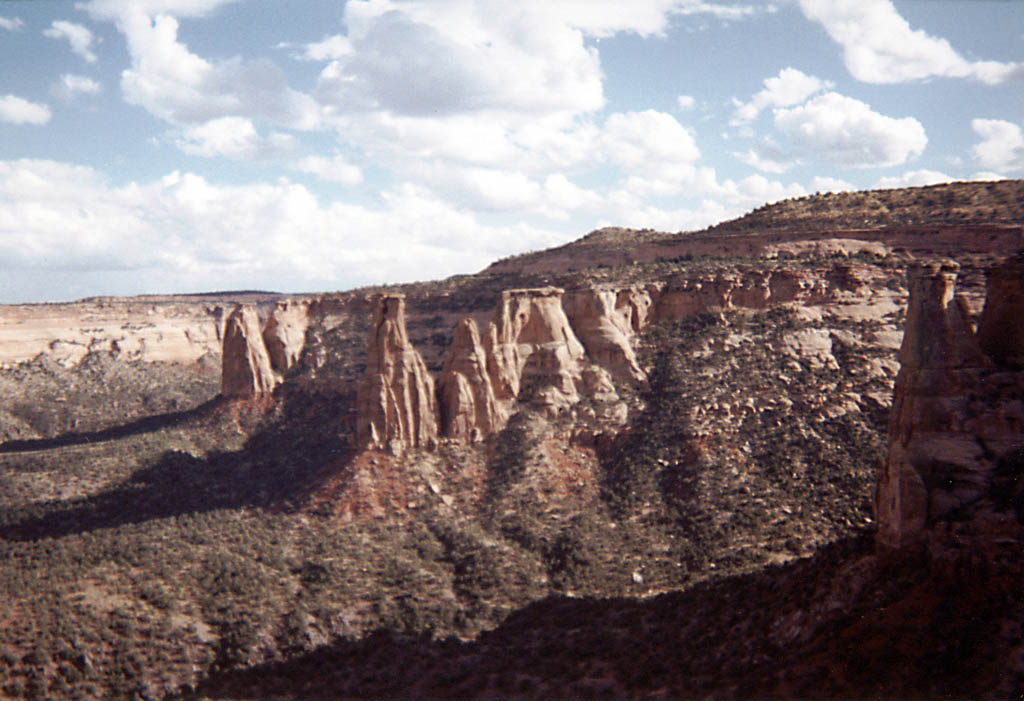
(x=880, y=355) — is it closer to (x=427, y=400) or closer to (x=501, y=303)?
(x=501, y=303)

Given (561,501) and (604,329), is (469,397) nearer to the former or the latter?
(561,501)

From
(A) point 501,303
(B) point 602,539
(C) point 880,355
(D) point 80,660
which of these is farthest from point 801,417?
(D) point 80,660

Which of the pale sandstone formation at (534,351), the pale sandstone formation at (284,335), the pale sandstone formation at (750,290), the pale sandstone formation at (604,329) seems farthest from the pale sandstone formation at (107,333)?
the pale sandstone formation at (750,290)

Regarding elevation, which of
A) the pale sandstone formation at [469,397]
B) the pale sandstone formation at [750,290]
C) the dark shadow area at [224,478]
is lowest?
the dark shadow area at [224,478]

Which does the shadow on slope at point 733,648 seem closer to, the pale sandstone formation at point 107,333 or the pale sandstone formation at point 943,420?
the pale sandstone formation at point 943,420

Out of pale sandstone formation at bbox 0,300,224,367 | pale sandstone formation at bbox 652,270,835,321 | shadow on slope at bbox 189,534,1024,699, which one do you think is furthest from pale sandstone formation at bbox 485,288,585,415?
pale sandstone formation at bbox 0,300,224,367

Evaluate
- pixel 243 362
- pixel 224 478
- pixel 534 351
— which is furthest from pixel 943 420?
pixel 243 362
